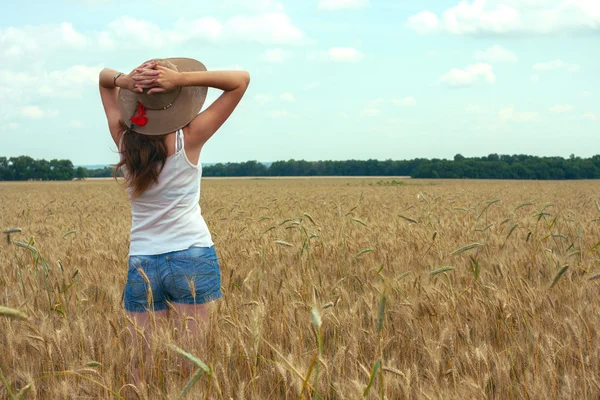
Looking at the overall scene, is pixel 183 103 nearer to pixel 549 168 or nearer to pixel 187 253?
pixel 187 253

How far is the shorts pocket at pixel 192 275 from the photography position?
225 centimetres

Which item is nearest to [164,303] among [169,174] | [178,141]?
[169,174]

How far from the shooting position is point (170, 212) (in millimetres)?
2307

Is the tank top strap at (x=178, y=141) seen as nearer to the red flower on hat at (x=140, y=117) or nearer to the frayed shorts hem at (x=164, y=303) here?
the red flower on hat at (x=140, y=117)

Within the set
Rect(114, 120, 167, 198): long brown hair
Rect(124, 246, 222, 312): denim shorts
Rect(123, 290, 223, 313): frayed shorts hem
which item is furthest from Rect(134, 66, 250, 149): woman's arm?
Rect(123, 290, 223, 313): frayed shorts hem

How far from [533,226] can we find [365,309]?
502 centimetres

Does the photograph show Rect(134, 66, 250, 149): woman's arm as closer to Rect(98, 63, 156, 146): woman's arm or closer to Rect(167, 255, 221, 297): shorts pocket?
Rect(98, 63, 156, 146): woman's arm

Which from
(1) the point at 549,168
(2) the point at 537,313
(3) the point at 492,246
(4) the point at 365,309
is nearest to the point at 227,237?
(3) the point at 492,246

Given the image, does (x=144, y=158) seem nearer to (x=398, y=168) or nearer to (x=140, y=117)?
(x=140, y=117)

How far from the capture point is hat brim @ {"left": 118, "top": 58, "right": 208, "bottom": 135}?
2.15m

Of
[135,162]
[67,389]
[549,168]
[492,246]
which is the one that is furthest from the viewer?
[549,168]

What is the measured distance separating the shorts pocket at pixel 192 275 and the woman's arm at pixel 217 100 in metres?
0.50

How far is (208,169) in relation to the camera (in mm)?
91062

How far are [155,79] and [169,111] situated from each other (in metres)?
0.14
